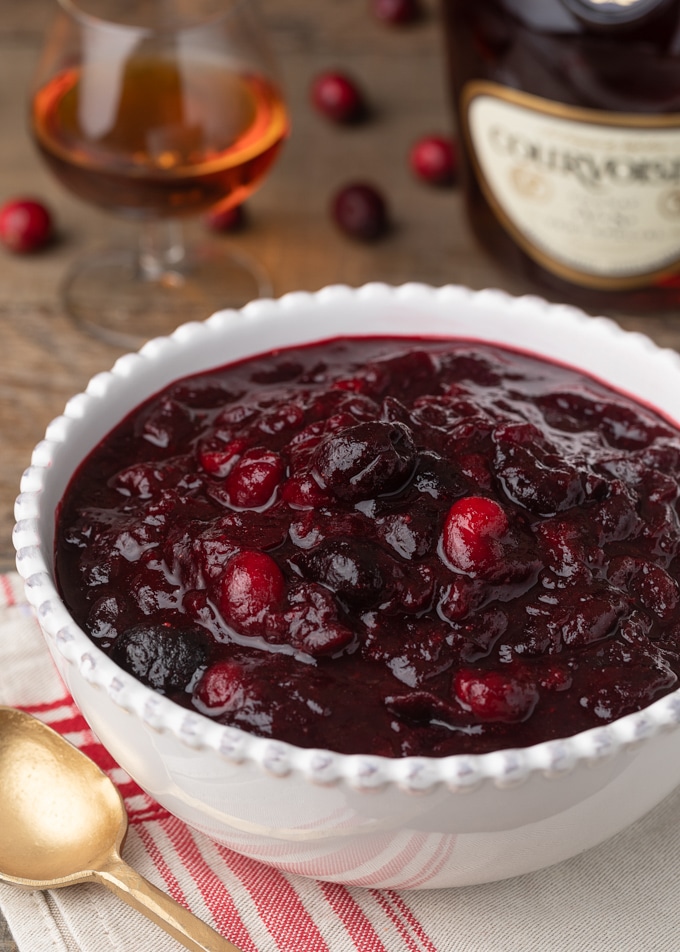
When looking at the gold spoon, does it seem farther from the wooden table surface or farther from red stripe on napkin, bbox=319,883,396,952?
the wooden table surface

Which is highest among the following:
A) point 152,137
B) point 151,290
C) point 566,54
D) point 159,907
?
point 566,54

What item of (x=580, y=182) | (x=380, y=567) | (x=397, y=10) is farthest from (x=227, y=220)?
(x=380, y=567)

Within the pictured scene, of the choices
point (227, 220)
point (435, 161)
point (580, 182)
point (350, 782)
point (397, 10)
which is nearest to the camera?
point (350, 782)

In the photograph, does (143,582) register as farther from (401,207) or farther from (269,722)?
(401,207)

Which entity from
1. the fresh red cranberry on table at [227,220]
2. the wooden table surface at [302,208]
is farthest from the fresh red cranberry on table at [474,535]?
the fresh red cranberry on table at [227,220]

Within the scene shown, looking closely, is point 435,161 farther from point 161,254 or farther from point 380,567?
point 380,567

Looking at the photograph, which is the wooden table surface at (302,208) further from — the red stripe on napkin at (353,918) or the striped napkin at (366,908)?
the red stripe on napkin at (353,918)
